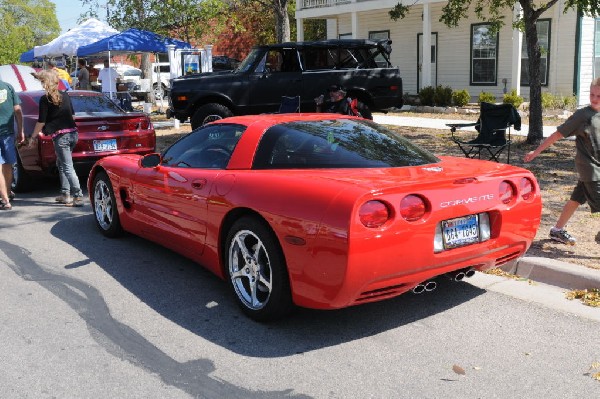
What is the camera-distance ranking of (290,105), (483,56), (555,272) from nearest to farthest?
(555,272)
(290,105)
(483,56)

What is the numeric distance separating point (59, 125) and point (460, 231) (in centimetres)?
600

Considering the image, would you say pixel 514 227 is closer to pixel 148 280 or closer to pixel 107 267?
pixel 148 280

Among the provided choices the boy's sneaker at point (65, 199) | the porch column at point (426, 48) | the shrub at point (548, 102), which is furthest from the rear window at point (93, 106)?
the porch column at point (426, 48)

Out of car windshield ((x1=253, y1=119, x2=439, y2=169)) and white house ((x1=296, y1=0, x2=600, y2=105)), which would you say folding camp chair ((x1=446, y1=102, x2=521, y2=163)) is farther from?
white house ((x1=296, y1=0, x2=600, y2=105))

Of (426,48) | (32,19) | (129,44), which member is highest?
(32,19)

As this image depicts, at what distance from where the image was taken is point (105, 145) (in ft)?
30.3

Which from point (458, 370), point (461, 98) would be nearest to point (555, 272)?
point (458, 370)

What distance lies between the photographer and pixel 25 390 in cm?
359

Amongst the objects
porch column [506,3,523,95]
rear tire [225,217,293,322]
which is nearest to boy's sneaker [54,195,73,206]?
rear tire [225,217,293,322]

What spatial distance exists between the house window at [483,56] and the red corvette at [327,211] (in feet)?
54.2

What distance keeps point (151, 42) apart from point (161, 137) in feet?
12.7

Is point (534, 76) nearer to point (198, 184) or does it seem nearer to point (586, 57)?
point (586, 57)

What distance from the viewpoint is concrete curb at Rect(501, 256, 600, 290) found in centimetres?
500

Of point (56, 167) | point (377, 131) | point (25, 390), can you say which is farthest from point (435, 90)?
point (25, 390)
